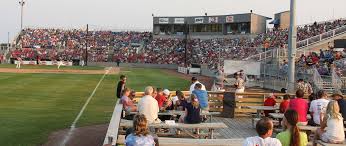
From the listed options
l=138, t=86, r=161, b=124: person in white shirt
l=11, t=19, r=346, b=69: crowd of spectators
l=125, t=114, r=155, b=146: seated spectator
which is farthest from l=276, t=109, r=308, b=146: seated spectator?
l=11, t=19, r=346, b=69: crowd of spectators

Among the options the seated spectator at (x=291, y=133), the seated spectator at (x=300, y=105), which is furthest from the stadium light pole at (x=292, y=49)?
the seated spectator at (x=291, y=133)

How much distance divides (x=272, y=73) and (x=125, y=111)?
2055cm

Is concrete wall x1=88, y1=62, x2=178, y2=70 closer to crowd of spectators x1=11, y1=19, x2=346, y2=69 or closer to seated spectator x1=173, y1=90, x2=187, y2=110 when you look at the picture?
crowd of spectators x1=11, y1=19, x2=346, y2=69

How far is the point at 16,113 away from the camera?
20.8 meters

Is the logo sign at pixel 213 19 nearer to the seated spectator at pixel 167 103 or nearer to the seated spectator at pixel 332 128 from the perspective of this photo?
the seated spectator at pixel 167 103

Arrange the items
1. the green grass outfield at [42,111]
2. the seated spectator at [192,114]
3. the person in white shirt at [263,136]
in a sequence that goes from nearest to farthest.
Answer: the person in white shirt at [263,136]
the seated spectator at [192,114]
the green grass outfield at [42,111]

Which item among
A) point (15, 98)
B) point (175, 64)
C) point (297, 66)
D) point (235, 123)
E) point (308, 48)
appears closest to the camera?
point (235, 123)

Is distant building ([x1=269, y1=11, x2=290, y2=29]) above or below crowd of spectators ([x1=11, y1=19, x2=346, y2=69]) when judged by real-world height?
above

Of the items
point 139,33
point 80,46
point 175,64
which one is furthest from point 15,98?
point 139,33

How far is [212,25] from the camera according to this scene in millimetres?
88375

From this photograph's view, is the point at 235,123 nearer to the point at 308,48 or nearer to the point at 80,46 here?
the point at 308,48

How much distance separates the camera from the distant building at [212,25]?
269 feet

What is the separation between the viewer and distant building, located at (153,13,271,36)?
82.0m

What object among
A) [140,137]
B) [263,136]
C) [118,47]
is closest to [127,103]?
[140,137]
